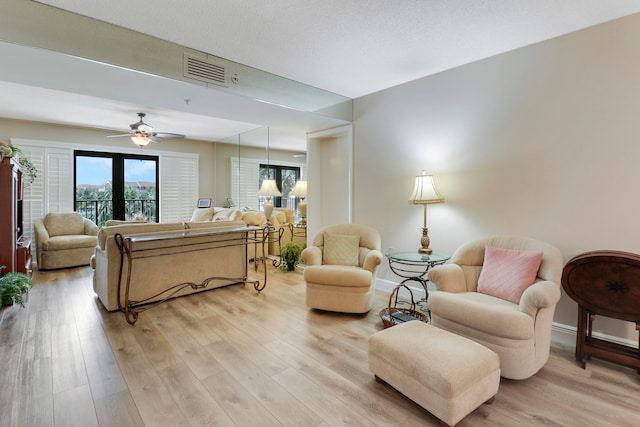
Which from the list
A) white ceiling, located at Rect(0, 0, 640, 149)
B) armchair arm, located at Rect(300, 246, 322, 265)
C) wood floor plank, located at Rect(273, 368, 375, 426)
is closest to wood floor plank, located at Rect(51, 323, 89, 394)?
wood floor plank, located at Rect(273, 368, 375, 426)

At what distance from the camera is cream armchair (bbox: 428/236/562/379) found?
2.03 meters

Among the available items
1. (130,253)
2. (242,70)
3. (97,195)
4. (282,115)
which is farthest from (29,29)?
(97,195)

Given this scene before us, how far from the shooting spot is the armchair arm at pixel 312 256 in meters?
3.48

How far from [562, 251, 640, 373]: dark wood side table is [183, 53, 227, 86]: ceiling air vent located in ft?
11.5

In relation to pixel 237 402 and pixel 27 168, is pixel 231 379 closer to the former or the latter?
pixel 237 402

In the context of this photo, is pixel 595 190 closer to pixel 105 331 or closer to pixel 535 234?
pixel 535 234

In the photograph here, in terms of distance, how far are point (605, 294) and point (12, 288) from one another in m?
5.41

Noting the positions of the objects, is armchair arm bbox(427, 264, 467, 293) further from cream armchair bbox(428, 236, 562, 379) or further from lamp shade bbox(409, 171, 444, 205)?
lamp shade bbox(409, 171, 444, 205)

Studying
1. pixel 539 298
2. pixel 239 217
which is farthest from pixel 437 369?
pixel 239 217

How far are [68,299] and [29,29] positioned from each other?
2.91 meters

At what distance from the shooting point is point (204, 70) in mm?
3025

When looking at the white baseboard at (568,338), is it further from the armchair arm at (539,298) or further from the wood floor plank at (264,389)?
the wood floor plank at (264,389)

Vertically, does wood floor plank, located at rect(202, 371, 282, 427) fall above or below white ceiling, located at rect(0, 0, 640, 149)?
below

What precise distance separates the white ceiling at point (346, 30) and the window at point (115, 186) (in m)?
3.83
